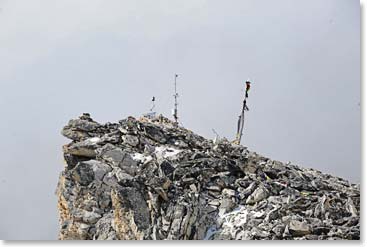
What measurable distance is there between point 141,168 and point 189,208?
3.77 feet

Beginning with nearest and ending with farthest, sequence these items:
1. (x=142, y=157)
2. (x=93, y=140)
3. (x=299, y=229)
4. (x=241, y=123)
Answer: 1. (x=299, y=229)
2. (x=142, y=157)
3. (x=93, y=140)
4. (x=241, y=123)

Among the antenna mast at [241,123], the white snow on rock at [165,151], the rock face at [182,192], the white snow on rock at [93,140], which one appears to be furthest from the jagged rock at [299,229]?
the white snow on rock at [93,140]

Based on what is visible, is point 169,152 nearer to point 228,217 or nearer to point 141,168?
point 141,168

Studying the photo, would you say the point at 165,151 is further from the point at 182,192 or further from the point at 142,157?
the point at 182,192

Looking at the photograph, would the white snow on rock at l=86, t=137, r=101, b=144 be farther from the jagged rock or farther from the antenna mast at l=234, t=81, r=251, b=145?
the jagged rock

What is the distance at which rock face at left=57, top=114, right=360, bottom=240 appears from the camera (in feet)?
23.8

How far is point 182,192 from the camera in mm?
7805

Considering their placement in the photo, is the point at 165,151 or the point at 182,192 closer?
the point at 182,192

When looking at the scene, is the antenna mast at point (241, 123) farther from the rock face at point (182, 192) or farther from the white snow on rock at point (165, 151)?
the white snow on rock at point (165, 151)

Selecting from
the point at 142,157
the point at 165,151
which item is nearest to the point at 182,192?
the point at 142,157

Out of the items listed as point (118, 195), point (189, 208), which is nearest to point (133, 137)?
point (118, 195)

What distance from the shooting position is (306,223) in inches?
277

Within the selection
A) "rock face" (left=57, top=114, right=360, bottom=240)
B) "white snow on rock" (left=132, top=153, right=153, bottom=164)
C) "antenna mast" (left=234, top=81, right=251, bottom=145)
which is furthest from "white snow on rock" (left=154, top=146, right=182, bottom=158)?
"antenna mast" (left=234, top=81, right=251, bottom=145)

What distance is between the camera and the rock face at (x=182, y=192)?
23.8 ft
